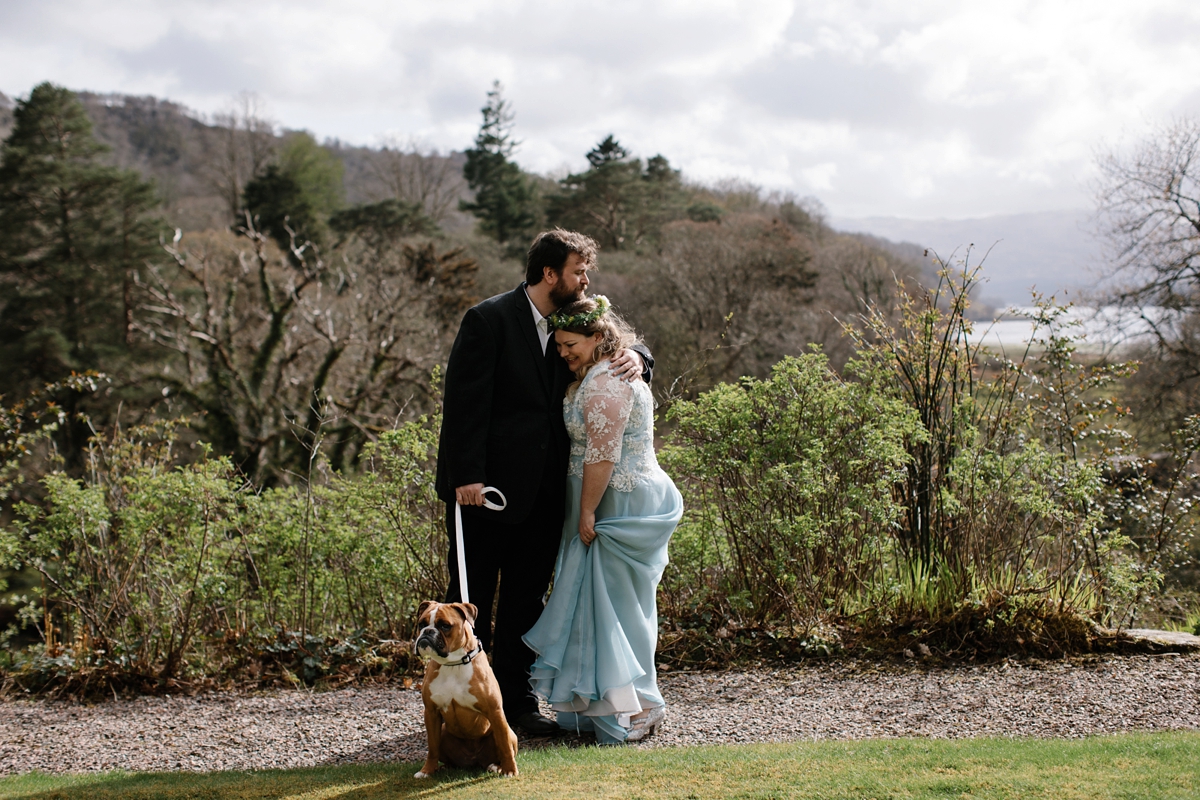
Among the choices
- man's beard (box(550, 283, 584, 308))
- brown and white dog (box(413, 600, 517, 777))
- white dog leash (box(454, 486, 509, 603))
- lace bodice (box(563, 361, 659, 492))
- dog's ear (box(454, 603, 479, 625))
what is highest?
man's beard (box(550, 283, 584, 308))

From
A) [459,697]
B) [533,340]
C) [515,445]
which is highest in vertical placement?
[533,340]

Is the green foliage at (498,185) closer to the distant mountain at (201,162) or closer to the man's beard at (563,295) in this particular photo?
the distant mountain at (201,162)

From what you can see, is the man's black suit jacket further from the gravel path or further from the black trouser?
the gravel path

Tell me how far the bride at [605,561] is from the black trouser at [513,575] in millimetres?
84

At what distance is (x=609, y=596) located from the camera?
3773 mm

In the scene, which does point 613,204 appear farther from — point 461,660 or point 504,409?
point 461,660

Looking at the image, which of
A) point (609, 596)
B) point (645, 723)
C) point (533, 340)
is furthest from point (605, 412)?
point (645, 723)

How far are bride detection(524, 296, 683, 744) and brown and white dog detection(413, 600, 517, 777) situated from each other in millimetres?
531

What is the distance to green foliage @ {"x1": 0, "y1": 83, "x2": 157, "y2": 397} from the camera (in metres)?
21.1

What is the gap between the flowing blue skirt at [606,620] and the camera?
3688 millimetres

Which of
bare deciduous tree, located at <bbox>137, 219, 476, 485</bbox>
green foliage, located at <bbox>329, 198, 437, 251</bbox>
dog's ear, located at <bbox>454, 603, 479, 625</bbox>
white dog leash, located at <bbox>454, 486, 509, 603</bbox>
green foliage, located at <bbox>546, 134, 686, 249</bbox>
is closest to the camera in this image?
dog's ear, located at <bbox>454, 603, 479, 625</bbox>

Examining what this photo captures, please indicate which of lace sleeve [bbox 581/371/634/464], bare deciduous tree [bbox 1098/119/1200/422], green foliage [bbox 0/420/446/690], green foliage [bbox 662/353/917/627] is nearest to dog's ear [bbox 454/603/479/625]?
lace sleeve [bbox 581/371/634/464]

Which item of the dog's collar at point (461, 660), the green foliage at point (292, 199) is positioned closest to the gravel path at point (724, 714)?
the dog's collar at point (461, 660)

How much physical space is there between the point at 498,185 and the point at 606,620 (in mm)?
36357
